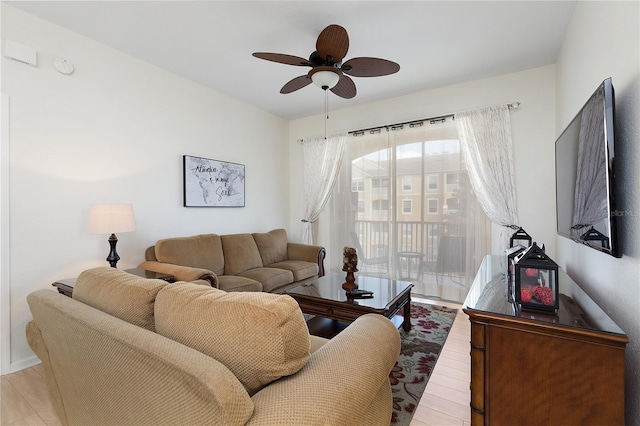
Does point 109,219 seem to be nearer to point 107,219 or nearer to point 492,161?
point 107,219

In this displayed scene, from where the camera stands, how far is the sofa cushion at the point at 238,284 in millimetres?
2759

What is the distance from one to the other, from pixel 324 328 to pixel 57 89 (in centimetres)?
304

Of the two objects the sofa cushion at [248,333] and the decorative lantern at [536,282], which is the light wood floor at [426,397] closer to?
the decorative lantern at [536,282]

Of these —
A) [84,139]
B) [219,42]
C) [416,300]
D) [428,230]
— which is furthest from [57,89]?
[416,300]

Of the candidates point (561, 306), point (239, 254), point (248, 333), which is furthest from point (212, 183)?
point (561, 306)

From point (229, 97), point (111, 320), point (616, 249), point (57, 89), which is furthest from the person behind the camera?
point (229, 97)

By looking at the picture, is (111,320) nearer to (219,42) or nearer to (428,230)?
(219,42)

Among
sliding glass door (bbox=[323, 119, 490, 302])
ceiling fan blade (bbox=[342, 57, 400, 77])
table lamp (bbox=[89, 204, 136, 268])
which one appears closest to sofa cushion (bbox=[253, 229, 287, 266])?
sliding glass door (bbox=[323, 119, 490, 302])

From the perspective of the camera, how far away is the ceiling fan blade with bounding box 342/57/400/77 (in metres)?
2.18

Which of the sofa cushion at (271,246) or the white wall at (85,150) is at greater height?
the white wall at (85,150)

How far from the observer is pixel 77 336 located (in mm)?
1020

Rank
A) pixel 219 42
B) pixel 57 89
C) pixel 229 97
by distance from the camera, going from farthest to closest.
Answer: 1. pixel 229 97
2. pixel 219 42
3. pixel 57 89

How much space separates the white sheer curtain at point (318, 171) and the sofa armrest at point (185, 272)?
2.31 meters

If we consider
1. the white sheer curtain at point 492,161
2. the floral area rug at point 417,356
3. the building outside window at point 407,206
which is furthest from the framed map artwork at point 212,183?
the white sheer curtain at point 492,161
